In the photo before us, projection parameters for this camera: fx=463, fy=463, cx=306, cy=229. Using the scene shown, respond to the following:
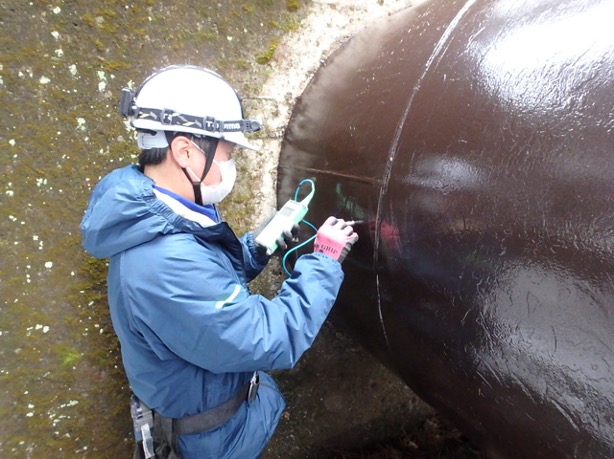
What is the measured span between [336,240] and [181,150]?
0.66 meters

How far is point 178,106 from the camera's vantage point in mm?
1630

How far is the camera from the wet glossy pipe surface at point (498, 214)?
100 cm

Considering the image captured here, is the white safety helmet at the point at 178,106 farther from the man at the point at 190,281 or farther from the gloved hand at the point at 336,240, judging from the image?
the gloved hand at the point at 336,240

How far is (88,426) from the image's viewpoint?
2.30m

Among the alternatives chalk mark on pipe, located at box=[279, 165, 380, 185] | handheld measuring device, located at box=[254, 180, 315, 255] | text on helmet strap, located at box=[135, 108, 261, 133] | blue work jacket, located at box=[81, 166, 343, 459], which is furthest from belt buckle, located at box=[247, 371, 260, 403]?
text on helmet strap, located at box=[135, 108, 261, 133]

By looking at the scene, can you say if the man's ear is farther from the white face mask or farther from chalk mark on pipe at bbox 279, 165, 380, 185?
chalk mark on pipe at bbox 279, 165, 380, 185

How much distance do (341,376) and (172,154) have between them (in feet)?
6.30

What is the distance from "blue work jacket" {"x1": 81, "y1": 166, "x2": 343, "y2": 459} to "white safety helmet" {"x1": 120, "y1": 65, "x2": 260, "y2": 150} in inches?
7.1

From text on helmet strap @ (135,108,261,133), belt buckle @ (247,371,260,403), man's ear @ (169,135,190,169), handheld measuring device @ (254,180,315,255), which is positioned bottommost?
belt buckle @ (247,371,260,403)

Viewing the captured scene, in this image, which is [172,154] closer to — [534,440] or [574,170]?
[574,170]

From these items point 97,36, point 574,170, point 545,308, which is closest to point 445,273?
point 545,308

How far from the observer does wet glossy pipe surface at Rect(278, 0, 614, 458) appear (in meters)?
1.00

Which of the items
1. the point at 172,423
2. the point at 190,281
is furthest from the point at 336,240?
the point at 172,423

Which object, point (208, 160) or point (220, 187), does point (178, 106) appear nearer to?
point (208, 160)
